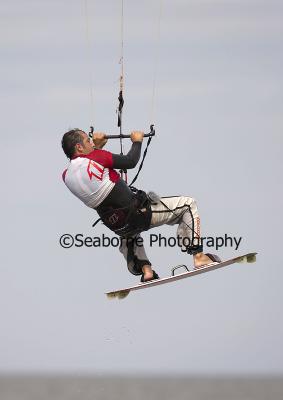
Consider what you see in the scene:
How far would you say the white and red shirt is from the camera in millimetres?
18812

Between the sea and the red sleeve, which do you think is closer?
the red sleeve

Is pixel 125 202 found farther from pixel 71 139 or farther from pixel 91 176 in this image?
pixel 71 139

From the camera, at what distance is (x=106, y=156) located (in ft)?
61.9

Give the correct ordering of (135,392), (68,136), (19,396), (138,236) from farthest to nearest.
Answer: (135,392) < (19,396) < (138,236) < (68,136)

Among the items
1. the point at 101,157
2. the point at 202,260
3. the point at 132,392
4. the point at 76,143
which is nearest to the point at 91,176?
the point at 101,157

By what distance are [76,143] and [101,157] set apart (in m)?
0.42

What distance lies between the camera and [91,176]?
18.9 metres

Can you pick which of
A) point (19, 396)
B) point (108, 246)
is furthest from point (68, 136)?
point (19, 396)

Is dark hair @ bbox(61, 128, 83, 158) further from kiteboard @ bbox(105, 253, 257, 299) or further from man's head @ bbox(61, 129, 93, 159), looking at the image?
kiteboard @ bbox(105, 253, 257, 299)

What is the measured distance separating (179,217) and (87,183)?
1710 mm

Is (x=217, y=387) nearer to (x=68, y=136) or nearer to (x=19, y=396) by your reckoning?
(x=19, y=396)

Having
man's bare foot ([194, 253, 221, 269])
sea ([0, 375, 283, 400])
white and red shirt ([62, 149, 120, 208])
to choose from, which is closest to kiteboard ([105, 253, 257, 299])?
man's bare foot ([194, 253, 221, 269])

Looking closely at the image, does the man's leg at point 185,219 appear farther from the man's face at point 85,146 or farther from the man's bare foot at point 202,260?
the man's face at point 85,146

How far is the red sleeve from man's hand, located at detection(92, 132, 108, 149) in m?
0.22
